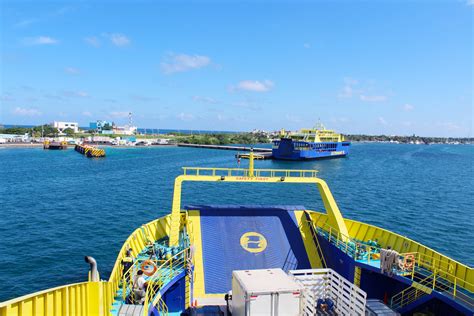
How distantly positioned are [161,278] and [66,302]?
6042 millimetres

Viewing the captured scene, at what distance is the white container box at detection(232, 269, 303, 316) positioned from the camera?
1109 cm

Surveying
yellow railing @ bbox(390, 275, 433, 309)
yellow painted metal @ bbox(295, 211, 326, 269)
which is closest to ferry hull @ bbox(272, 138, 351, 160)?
yellow painted metal @ bbox(295, 211, 326, 269)

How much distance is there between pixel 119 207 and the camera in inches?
1598

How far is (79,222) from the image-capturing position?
34.0 metres

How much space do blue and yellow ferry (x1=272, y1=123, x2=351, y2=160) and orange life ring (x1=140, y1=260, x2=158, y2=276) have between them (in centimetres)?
8944

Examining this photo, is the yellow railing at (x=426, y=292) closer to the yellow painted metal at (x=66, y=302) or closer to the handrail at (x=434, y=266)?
the handrail at (x=434, y=266)

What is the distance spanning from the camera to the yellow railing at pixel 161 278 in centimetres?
1256

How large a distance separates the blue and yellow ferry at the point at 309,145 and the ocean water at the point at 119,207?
29.4 meters

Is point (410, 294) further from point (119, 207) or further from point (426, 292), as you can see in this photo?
point (119, 207)

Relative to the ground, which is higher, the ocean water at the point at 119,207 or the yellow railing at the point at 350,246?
the yellow railing at the point at 350,246

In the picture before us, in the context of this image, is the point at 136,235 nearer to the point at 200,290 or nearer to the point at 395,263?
the point at 200,290

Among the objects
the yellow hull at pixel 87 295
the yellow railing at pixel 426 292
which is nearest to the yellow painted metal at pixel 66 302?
the yellow hull at pixel 87 295

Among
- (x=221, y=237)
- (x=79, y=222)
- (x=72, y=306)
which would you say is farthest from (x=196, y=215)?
(x=79, y=222)

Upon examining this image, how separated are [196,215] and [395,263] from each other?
11.3 metres
